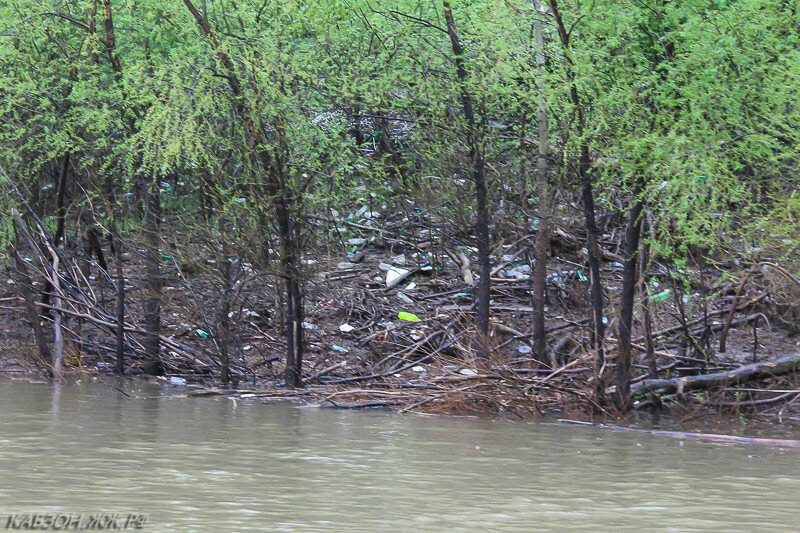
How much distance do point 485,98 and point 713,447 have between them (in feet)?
23.2

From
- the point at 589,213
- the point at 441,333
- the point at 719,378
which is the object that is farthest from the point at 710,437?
the point at 441,333

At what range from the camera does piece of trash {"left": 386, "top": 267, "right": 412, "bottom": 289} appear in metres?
19.2

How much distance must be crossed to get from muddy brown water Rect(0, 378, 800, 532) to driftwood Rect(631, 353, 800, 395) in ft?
7.43

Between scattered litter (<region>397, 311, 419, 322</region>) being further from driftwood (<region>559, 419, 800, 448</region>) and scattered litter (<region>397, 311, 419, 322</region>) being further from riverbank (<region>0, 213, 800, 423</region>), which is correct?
driftwood (<region>559, 419, 800, 448</region>)

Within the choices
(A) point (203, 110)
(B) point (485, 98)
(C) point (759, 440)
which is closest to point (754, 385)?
(C) point (759, 440)

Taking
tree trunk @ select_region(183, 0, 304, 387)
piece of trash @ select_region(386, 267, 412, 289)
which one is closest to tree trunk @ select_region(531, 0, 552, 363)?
tree trunk @ select_region(183, 0, 304, 387)

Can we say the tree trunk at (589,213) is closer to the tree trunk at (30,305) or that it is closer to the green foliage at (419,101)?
the green foliage at (419,101)

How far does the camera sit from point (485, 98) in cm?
1509

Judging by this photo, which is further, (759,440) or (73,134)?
(73,134)

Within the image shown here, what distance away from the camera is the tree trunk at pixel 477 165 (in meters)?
14.4

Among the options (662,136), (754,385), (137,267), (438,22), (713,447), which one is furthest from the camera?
(137,267)

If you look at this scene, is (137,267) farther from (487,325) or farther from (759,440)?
(759,440)

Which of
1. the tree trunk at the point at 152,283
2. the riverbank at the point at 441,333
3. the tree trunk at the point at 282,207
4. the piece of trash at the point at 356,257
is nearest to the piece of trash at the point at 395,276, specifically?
the riverbank at the point at 441,333

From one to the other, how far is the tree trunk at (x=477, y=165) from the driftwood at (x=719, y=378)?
2499mm
